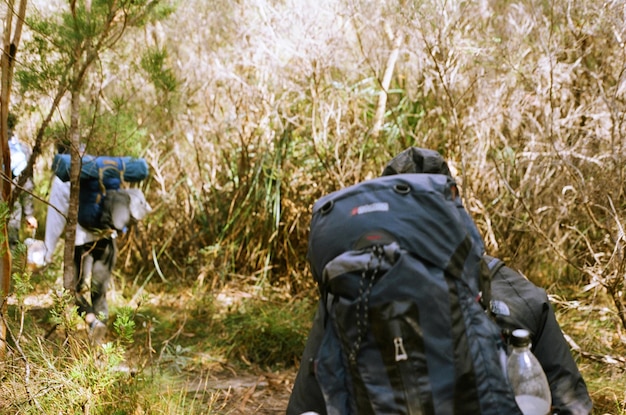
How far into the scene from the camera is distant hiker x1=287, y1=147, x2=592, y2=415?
187 cm

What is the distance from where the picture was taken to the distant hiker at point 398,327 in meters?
1.87

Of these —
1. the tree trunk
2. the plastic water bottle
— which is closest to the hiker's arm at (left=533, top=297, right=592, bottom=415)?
the plastic water bottle

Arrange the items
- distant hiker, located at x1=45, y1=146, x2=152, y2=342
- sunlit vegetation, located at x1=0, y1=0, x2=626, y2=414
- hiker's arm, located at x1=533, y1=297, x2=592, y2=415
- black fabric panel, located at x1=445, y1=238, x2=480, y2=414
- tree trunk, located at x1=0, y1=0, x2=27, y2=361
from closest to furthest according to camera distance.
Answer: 1. black fabric panel, located at x1=445, y1=238, x2=480, y2=414
2. hiker's arm, located at x1=533, y1=297, x2=592, y2=415
3. tree trunk, located at x1=0, y1=0, x2=27, y2=361
4. sunlit vegetation, located at x1=0, y1=0, x2=626, y2=414
5. distant hiker, located at x1=45, y1=146, x2=152, y2=342

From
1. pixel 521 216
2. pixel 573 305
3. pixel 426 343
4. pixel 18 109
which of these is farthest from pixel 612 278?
pixel 18 109

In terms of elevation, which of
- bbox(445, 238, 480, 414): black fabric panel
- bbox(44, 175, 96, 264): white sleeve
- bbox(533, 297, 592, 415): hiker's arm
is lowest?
bbox(533, 297, 592, 415): hiker's arm

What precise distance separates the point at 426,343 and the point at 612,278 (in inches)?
90.4

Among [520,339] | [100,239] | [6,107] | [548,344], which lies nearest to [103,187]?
[100,239]

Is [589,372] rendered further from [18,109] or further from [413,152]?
[18,109]

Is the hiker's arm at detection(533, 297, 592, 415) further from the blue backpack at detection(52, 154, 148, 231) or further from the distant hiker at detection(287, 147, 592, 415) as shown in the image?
the blue backpack at detection(52, 154, 148, 231)

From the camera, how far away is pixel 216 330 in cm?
538

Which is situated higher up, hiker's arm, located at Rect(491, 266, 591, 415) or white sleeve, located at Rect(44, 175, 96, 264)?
white sleeve, located at Rect(44, 175, 96, 264)

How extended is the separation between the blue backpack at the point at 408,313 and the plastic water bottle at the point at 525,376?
0.08 metres

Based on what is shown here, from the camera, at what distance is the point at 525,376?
2.00 meters

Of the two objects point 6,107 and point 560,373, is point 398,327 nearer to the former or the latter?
point 560,373
